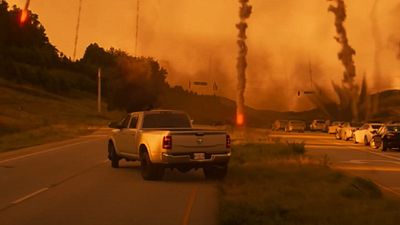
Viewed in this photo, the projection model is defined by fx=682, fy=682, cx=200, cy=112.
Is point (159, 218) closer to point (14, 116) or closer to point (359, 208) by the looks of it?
point (359, 208)

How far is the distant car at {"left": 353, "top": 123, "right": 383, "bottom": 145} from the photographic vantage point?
4519 centimetres

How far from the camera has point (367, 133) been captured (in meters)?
46.0

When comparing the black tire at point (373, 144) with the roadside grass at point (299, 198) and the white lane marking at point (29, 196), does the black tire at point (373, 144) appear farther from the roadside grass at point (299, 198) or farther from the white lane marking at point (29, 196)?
the white lane marking at point (29, 196)

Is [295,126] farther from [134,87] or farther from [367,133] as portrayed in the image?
[134,87]

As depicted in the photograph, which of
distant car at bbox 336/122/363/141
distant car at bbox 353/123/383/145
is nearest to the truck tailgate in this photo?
distant car at bbox 353/123/383/145

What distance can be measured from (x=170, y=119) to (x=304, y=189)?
6.59m

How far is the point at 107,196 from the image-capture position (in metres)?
15.4

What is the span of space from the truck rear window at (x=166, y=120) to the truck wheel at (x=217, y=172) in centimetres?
233

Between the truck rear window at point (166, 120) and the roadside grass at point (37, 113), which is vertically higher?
the roadside grass at point (37, 113)

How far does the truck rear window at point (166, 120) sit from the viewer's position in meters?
21.3

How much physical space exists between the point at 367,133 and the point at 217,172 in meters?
28.5

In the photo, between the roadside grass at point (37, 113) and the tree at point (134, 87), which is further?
the tree at point (134, 87)

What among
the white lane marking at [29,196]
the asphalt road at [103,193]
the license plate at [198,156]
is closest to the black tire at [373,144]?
the asphalt road at [103,193]

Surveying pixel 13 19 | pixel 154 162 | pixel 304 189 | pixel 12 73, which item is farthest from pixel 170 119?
pixel 13 19
